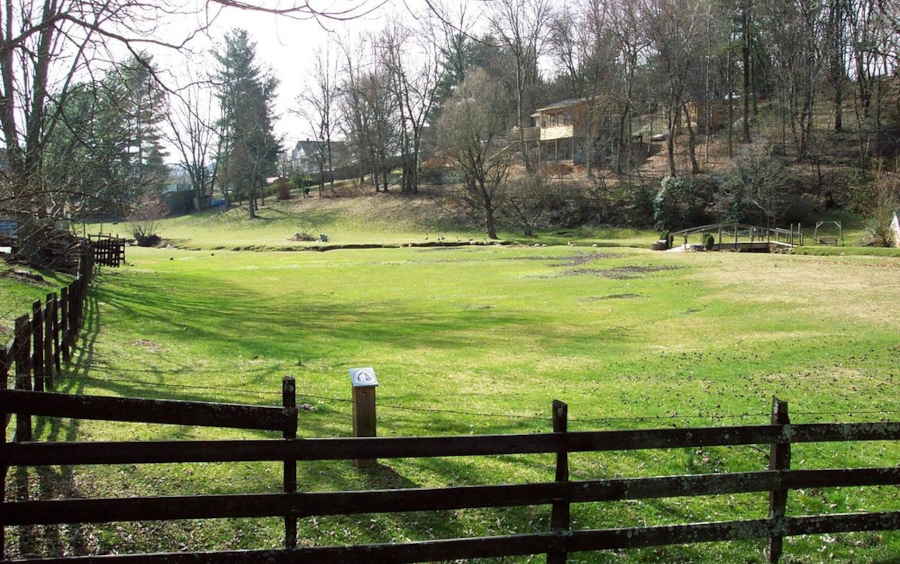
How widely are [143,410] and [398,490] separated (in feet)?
5.99

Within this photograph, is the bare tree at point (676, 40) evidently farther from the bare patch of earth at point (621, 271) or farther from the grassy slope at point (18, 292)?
the grassy slope at point (18, 292)

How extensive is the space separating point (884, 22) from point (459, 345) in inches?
1639

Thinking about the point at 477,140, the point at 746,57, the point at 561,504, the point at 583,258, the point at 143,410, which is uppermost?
the point at 746,57

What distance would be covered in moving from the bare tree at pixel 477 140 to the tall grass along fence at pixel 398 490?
6389cm

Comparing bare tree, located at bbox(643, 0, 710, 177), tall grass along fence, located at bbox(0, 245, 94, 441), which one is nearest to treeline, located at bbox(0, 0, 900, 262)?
bare tree, located at bbox(643, 0, 710, 177)

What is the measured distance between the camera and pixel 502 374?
14.1 metres

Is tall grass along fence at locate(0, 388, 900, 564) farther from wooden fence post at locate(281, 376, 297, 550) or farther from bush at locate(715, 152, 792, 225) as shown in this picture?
bush at locate(715, 152, 792, 225)

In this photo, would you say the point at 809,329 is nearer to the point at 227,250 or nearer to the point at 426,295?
the point at 426,295

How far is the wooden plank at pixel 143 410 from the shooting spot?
4.78 m

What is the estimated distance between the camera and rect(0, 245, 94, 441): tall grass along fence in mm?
7512

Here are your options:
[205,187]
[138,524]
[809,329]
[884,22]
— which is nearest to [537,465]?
[138,524]

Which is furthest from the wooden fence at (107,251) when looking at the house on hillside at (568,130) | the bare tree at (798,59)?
the bare tree at (798,59)

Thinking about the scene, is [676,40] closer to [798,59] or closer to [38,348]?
[798,59]

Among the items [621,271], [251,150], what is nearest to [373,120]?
[251,150]
